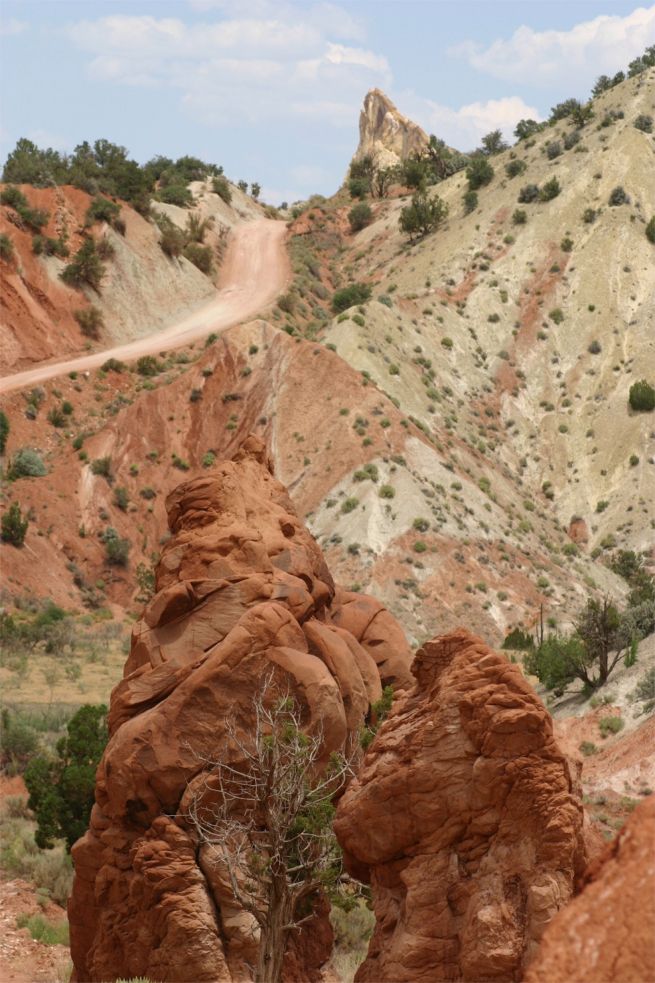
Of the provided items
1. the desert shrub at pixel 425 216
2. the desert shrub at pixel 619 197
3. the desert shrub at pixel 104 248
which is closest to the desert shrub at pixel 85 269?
the desert shrub at pixel 104 248

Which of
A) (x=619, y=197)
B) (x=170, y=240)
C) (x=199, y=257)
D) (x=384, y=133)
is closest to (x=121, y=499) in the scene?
(x=170, y=240)

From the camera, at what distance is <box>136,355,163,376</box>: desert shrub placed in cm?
6312

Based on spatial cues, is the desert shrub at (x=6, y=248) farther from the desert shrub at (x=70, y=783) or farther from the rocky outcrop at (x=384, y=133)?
the rocky outcrop at (x=384, y=133)

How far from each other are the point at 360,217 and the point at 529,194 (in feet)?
78.1

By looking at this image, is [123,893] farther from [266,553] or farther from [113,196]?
[113,196]

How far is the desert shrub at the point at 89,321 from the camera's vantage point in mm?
67375

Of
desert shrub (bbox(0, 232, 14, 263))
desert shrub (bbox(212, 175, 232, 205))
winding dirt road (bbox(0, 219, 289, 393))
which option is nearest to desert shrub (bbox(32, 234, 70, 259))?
desert shrub (bbox(0, 232, 14, 263))

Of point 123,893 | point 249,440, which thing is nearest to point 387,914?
point 123,893

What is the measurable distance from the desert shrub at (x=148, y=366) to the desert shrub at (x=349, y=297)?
61.2ft

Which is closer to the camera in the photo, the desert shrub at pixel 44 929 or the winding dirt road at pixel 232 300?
the desert shrub at pixel 44 929

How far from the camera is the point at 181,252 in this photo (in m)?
79.4

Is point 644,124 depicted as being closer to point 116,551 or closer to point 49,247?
point 49,247

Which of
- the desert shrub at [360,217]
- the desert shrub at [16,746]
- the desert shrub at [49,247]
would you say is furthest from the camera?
the desert shrub at [360,217]

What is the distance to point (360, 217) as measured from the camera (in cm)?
10181
